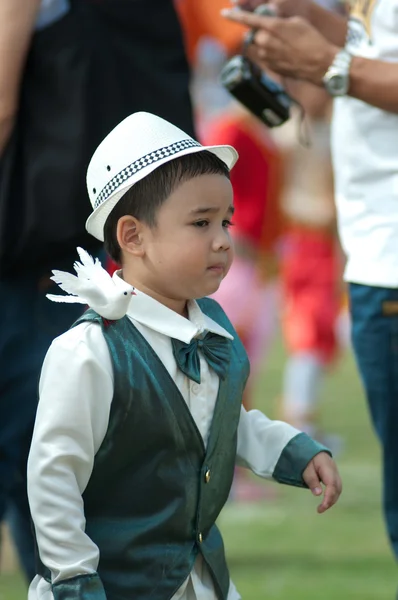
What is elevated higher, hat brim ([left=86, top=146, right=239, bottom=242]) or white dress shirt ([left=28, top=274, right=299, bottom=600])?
hat brim ([left=86, top=146, right=239, bottom=242])

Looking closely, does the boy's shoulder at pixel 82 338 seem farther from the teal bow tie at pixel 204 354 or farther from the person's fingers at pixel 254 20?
the person's fingers at pixel 254 20

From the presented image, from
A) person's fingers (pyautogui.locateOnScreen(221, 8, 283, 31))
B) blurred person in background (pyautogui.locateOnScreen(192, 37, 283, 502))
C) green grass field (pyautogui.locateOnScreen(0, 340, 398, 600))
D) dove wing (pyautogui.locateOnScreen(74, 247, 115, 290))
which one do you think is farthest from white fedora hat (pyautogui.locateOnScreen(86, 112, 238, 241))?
blurred person in background (pyautogui.locateOnScreen(192, 37, 283, 502))

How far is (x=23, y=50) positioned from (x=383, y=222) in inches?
36.7

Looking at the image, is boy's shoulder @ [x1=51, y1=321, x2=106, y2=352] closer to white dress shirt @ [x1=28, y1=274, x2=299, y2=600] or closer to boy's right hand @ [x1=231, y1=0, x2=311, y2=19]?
white dress shirt @ [x1=28, y1=274, x2=299, y2=600]

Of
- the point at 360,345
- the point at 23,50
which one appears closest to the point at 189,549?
the point at 360,345

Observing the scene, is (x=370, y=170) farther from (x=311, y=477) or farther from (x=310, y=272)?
(x=310, y=272)

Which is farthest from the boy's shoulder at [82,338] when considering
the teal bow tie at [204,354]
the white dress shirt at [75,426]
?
the teal bow tie at [204,354]

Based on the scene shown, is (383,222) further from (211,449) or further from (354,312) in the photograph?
(211,449)

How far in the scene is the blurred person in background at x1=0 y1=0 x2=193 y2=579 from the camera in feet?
9.56

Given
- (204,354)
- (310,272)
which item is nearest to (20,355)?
(204,354)

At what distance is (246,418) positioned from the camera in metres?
2.57

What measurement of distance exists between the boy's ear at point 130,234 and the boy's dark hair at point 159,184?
0.02 metres

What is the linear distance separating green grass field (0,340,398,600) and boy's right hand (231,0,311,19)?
1861mm

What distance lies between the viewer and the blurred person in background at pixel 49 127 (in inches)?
115
